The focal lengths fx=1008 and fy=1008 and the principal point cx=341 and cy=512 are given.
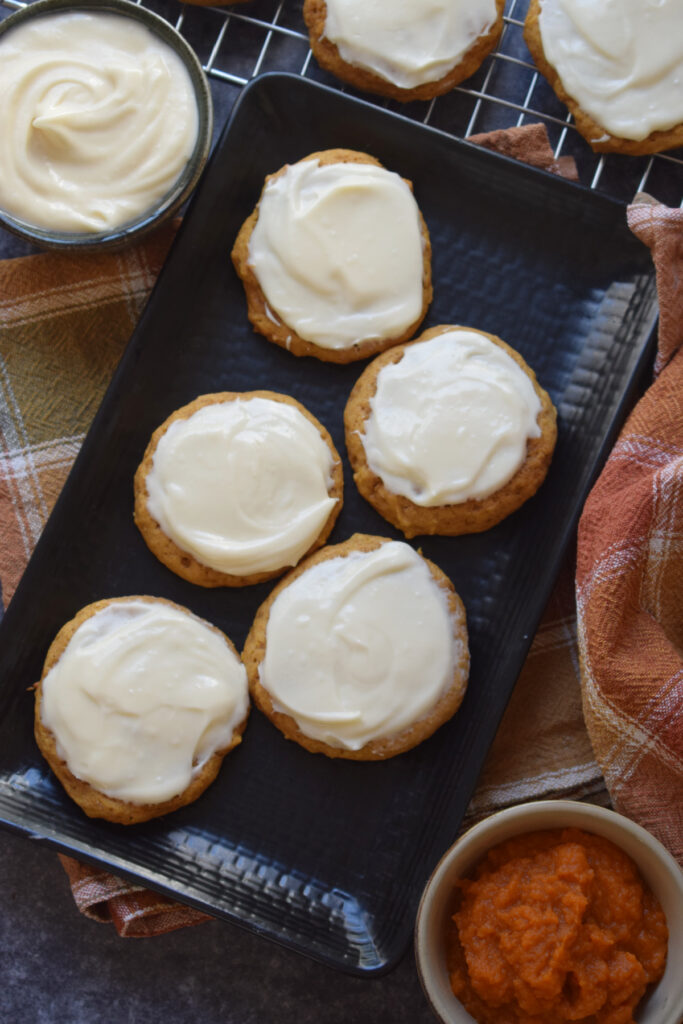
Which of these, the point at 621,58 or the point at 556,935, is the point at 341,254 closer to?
the point at 621,58

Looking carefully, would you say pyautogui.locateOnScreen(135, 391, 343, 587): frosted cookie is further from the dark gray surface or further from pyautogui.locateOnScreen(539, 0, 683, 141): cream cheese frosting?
pyautogui.locateOnScreen(539, 0, 683, 141): cream cheese frosting

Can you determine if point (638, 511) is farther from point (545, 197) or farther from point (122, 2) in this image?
point (122, 2)

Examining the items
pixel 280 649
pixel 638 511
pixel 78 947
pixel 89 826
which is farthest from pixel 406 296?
pixel 78 947

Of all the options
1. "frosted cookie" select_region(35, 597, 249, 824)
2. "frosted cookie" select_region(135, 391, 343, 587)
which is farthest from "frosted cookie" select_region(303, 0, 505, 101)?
"frosted cookie" select_region(35, 597, 249, 824)

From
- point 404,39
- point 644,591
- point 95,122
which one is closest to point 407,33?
point 404,39

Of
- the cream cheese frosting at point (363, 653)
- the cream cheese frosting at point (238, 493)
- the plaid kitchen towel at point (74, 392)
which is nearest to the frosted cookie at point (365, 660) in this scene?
the cream cheese frosting at point (363, 653)
